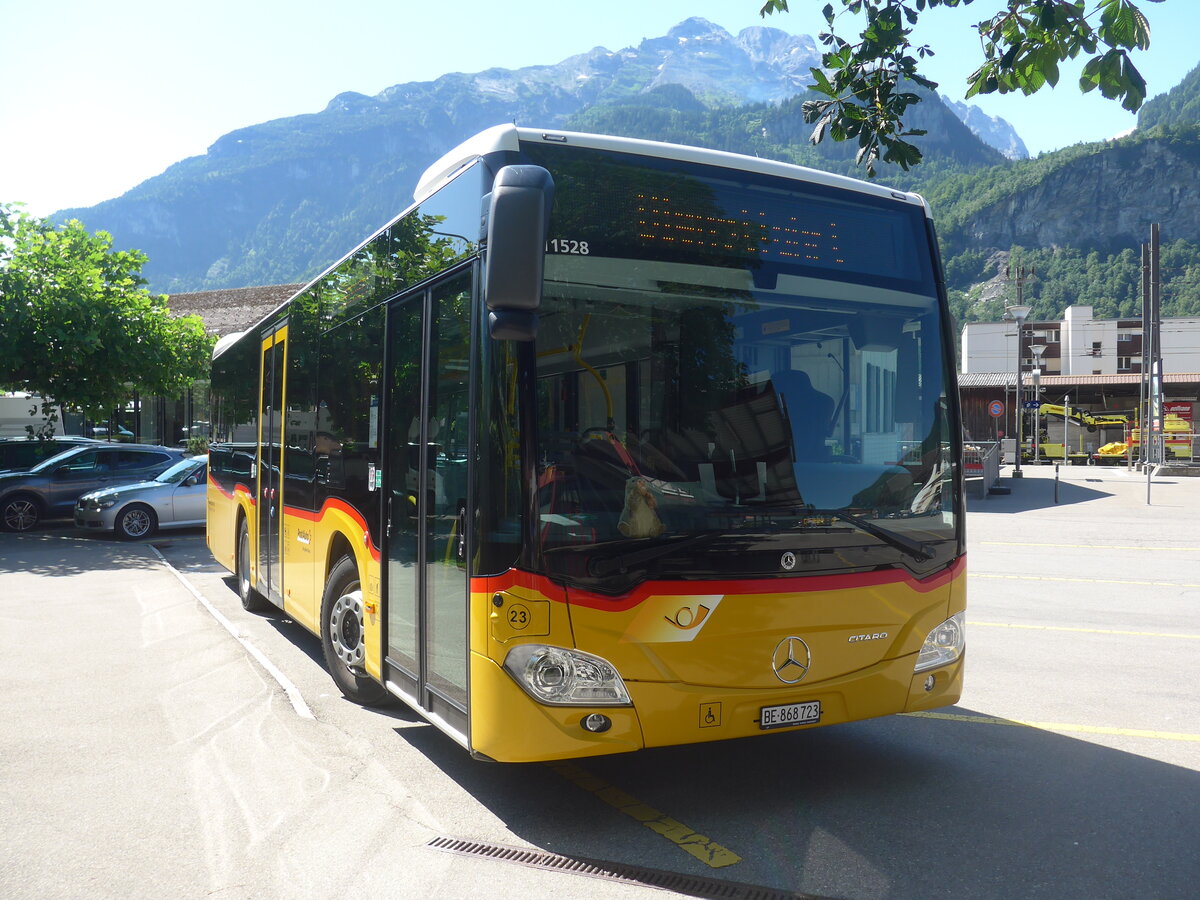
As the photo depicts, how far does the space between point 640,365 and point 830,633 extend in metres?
1.44

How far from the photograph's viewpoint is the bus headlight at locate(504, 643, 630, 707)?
406cm

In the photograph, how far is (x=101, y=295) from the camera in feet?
64.0

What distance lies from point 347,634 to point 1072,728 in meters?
4.30

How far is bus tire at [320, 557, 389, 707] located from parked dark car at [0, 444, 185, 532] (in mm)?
15503

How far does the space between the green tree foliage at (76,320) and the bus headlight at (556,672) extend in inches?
683

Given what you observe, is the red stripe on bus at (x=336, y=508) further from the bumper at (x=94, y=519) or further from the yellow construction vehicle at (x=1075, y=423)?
the yellow construction vehicle at (x=1075, y=423)

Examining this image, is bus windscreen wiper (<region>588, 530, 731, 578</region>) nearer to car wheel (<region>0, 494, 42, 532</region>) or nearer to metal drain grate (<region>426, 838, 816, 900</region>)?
metal drain grate (<region>426, 838, 816, 900</region>)

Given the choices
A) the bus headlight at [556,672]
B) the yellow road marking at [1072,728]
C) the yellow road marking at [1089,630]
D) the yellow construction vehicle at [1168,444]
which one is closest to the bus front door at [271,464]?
the bus headlight at [556,672]

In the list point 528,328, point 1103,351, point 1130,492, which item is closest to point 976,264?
point 1103,351

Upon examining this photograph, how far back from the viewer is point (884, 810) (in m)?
4.57

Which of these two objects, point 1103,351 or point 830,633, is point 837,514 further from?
point 1103,351

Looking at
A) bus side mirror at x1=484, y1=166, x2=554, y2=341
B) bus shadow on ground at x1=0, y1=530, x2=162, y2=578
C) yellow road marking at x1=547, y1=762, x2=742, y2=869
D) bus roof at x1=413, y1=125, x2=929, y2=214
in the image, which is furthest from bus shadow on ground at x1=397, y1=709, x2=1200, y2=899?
bus shadow on ground at x1=0, y1=530, x2=162, y2=578

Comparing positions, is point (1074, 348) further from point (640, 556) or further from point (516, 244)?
point (516, 244)

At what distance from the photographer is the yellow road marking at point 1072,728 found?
18.7 ft
